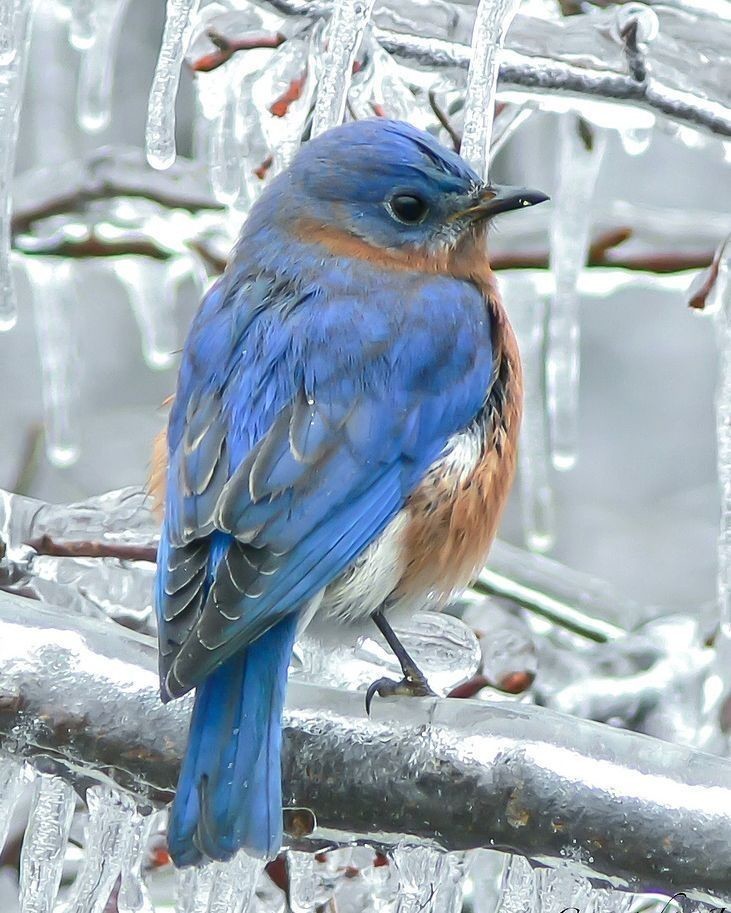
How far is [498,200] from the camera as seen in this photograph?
3014mm

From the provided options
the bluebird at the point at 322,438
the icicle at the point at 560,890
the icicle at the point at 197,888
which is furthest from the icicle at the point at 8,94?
the icicle at the point at 560,890

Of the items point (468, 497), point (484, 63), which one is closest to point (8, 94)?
point (484, 63)

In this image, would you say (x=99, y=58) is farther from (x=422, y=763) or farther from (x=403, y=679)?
(x=422, y=763)

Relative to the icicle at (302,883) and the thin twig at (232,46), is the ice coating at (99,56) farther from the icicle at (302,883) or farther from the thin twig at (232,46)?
the icicle at (302,883)

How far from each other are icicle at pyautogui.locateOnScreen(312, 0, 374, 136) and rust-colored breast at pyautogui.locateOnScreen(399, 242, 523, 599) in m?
0.51

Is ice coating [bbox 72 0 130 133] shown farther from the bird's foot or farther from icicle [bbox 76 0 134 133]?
the bird's foot

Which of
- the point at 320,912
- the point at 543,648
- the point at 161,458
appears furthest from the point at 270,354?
the point at 543,648

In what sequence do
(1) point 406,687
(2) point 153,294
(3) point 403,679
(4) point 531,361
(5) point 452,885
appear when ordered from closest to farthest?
(5) point 452,885 → (1) point 406,687 → (3) point 403,679 → (4) point 531,361 → (2) point 153,294

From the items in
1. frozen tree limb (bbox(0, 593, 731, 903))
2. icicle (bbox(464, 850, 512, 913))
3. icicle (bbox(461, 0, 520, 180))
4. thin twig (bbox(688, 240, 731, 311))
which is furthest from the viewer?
icicle (bbox(464, 850, 512, 913))

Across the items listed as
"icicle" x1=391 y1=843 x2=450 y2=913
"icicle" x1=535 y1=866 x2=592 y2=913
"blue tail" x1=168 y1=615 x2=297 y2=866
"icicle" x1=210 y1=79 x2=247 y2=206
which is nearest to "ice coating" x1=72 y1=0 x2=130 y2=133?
"icicle" x1=210 y1=79 x2=247 y2=206

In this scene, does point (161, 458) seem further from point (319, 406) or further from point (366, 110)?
point (366, 110)

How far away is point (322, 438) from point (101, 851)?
0.73 m

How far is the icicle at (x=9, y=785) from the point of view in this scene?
8.43 feet

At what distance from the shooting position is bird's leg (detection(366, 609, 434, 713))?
2.74m
